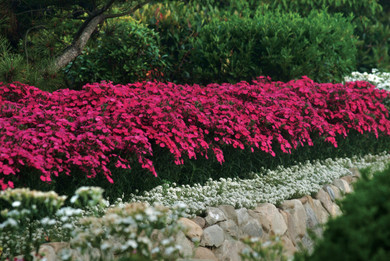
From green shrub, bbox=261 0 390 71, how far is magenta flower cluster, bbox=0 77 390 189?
567 centimetres

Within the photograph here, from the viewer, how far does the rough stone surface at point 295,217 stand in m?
5.32

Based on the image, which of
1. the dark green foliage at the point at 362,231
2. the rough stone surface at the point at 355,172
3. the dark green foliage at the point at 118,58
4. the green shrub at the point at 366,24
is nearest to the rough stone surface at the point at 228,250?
the dark green foliage at the point at 362,231

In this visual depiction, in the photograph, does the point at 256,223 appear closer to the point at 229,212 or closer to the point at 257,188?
the point at 229,212

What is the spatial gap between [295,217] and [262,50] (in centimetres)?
399

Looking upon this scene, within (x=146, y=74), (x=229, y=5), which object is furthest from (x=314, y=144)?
(x=229, y=5)

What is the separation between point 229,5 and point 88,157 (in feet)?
28.5

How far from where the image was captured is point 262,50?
866cm

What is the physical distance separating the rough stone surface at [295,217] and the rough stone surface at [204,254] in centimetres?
118

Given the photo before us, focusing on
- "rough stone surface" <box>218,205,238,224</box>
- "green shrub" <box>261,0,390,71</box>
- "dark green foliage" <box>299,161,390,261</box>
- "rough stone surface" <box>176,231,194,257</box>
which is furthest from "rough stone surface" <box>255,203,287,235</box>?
"green shrub" <box>261,0,390,71</box>

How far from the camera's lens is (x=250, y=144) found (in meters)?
5.76

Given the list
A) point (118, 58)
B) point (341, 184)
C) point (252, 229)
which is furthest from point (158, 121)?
point (118, 58)

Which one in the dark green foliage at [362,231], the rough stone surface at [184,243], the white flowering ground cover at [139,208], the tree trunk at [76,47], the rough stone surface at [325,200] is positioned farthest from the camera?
the tree trunk at [76,47]

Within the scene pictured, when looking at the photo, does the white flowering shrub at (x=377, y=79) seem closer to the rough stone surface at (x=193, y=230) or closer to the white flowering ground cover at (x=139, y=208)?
the white flowering ground cover at (x=139, y=208)

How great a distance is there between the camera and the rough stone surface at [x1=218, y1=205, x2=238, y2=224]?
479 centimetres
